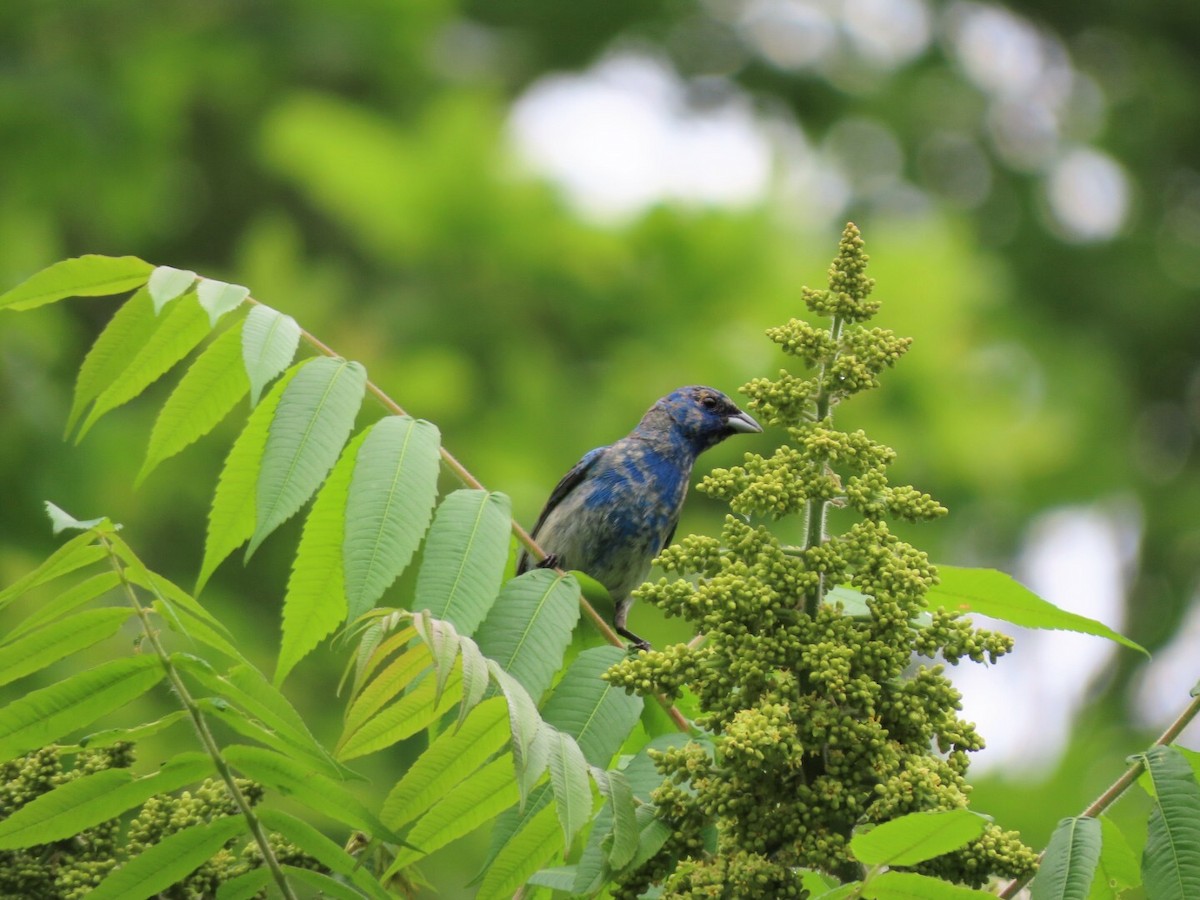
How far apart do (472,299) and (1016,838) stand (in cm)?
1154

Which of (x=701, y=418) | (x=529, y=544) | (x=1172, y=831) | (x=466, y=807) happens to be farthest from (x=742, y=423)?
(x=1172, y=831)

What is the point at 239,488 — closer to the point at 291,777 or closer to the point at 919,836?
the point at 291,777

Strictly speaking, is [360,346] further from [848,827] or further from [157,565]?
[848,827]

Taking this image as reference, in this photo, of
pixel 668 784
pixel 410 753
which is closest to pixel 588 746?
pixel 668 784

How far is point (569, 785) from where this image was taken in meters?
2.40

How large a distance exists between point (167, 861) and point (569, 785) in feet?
2.13

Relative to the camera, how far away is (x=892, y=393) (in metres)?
11.9

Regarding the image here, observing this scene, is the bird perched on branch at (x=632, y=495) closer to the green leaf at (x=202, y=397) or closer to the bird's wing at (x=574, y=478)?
the bird's wing at (x=574, y=478)

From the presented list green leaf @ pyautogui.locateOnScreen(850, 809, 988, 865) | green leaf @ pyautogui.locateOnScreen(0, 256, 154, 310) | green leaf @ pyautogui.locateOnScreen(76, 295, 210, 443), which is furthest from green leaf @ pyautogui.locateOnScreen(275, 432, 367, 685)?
green leaf @ pyautogui.locateOnScreen(850, 809, 988, 865)

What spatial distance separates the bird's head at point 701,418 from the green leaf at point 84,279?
11.3 feet

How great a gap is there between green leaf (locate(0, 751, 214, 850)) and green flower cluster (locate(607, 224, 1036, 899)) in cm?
74

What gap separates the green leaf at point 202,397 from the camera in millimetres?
3021

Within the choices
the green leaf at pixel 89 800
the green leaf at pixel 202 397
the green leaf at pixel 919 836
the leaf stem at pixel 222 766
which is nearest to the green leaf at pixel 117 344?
the green leaf at pixel 202 397

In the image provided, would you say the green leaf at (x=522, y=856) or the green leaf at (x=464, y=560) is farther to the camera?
the green leaf at (x=464, y=560)
